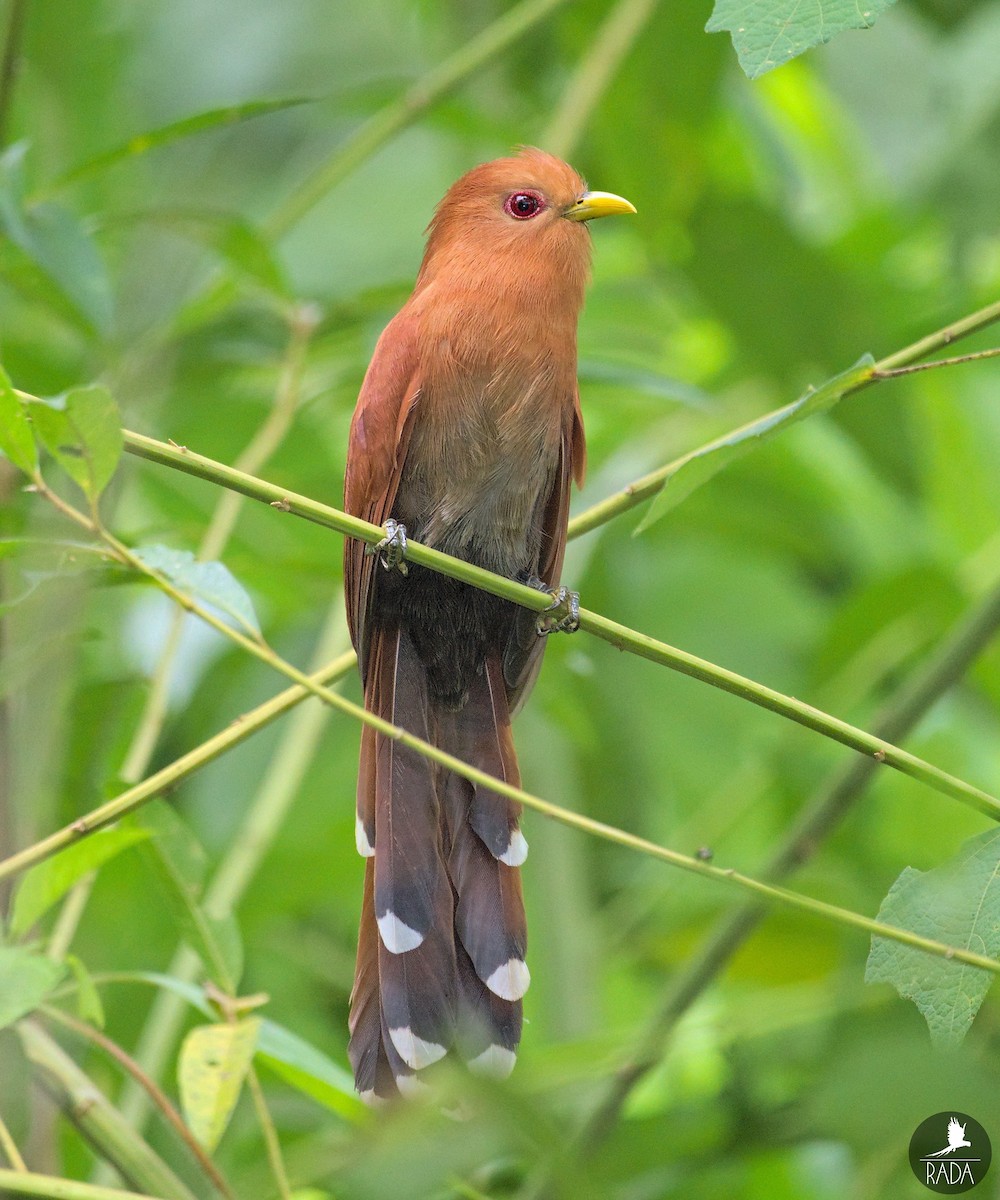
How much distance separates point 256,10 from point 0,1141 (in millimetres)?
1805

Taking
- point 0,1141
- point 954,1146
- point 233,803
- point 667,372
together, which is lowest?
point 0,1141

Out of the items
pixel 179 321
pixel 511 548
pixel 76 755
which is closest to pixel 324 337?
pixel 179 321

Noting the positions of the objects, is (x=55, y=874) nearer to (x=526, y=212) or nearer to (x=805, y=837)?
(x=805, y=837)

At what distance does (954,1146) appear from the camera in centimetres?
188

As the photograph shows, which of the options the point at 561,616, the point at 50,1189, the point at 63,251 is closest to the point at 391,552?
the point at 561,616

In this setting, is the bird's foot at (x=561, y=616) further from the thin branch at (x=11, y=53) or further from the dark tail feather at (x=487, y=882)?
the thin branch at (x=11, y=53)

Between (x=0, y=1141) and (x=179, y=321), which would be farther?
(x=179, y=321)

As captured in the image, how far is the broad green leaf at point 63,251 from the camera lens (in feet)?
7.20

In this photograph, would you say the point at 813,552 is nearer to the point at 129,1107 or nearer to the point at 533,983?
the point at 533,983

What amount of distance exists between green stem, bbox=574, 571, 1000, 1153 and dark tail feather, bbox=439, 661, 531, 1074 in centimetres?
21

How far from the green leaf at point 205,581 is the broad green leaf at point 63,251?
78cm

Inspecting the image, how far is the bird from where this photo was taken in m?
2.15

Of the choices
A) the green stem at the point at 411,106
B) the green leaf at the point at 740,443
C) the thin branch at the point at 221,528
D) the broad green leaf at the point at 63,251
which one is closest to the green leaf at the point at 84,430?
the thin branch at the point at 221,528

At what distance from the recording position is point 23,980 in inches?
58.9
